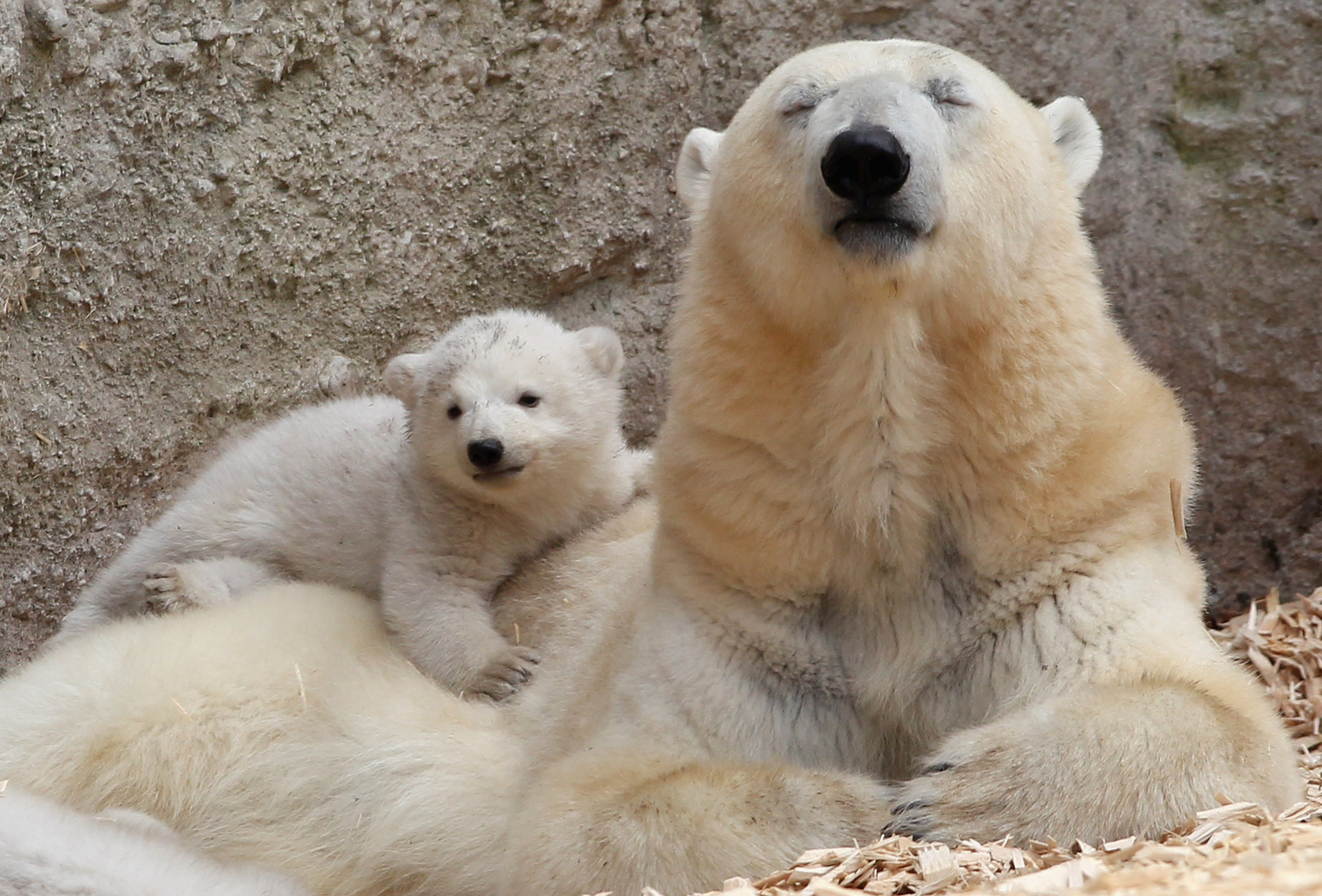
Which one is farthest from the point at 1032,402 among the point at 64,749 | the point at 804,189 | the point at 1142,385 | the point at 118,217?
the point at 118,217

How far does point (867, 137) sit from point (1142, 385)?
2.51 ft

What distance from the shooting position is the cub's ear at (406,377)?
3641mm

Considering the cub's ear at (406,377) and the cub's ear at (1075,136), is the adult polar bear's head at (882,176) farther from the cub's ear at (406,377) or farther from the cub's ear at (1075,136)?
the cub's ear at (406,377)

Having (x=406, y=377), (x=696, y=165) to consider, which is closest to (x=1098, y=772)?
(x=696, y=165)

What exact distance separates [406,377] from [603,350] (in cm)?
52

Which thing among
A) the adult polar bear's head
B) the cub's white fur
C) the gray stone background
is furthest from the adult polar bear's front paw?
the gray stone background

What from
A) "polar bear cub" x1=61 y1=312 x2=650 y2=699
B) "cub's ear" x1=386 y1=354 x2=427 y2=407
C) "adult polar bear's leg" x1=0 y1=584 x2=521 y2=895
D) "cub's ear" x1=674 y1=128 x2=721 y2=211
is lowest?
"adult polar bear's leg" x1=0 y1=584 x2=521 y2=895

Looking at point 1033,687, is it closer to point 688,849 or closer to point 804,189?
point 688,849

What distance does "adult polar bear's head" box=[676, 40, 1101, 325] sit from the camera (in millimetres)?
2406

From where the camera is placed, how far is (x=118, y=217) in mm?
3674

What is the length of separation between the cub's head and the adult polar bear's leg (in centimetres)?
53

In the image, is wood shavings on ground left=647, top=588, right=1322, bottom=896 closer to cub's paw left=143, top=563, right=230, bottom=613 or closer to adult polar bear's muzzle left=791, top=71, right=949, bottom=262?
adult polar bear's muzzle left=791, top=71, right=949, bottom=262

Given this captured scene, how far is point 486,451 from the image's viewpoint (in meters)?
3.38

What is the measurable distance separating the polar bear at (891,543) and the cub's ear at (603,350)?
0.97m
